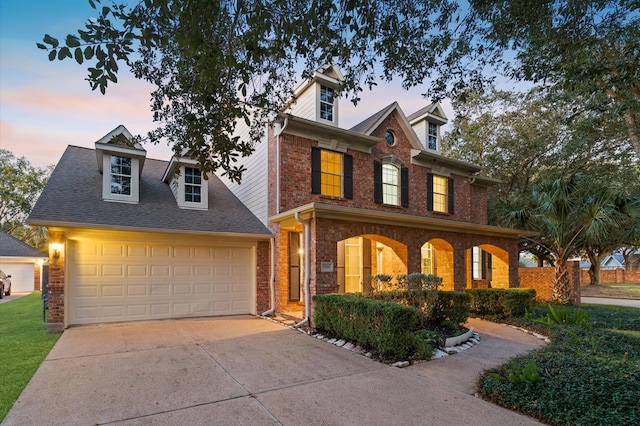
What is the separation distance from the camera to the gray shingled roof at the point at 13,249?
70.0 ft

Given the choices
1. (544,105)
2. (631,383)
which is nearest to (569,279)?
(544,105)

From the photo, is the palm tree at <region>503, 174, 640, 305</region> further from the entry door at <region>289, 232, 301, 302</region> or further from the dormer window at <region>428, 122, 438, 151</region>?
the entry door at <region>289, 232, 301, 302</region>

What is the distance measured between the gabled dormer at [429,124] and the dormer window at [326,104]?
4831 millimetres

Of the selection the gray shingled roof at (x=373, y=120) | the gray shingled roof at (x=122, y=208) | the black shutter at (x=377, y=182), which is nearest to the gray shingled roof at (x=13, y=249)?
the gray shingled roof at (x=122, y=208)

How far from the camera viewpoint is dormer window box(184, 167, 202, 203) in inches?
448

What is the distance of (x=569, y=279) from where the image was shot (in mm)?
12711

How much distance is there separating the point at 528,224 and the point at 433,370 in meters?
11.5

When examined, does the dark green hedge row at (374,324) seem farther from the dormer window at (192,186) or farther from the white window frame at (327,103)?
the white window frame at (327,103)

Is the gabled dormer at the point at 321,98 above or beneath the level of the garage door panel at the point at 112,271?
above

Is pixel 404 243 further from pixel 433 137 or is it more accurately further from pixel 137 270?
pixel 137 270

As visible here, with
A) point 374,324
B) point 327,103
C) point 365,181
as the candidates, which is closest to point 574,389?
point 374,324

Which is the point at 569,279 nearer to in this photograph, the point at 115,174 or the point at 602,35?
the point at 602,35

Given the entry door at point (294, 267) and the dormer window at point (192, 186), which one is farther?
the entry door at point (294, 267)

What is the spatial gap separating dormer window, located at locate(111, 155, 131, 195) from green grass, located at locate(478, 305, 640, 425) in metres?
10.3
